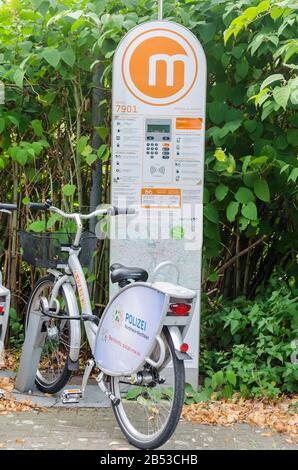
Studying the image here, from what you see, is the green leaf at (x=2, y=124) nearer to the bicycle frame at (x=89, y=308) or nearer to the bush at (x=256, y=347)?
the bicycle frame at (x=89, y=308)

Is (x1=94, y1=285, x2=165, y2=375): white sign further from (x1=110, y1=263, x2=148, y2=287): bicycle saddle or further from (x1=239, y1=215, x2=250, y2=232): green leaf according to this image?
(x1=239, y1=215, x2=250, y2=232): green leaf

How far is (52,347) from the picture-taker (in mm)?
5391

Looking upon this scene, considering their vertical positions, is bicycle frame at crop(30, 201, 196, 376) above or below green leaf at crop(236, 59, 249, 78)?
below

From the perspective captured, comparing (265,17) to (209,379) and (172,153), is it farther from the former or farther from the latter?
(209,379)

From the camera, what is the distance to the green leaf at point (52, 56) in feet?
17.5

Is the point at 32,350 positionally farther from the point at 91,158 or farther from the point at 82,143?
the point at 82,143

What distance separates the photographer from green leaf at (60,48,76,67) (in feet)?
17.8

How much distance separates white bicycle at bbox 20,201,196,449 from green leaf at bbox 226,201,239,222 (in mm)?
→ 859

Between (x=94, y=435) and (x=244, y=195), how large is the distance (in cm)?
196

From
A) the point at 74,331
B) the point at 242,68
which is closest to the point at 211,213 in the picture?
the point at 242,68

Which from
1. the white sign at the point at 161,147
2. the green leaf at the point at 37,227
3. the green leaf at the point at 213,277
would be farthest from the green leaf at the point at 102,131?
the green leaf at the point at 213,277

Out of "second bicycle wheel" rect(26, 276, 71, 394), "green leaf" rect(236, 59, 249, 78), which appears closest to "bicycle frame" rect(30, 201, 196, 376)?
"second bicycle wheel" rect(26, 276, 71, 394)
